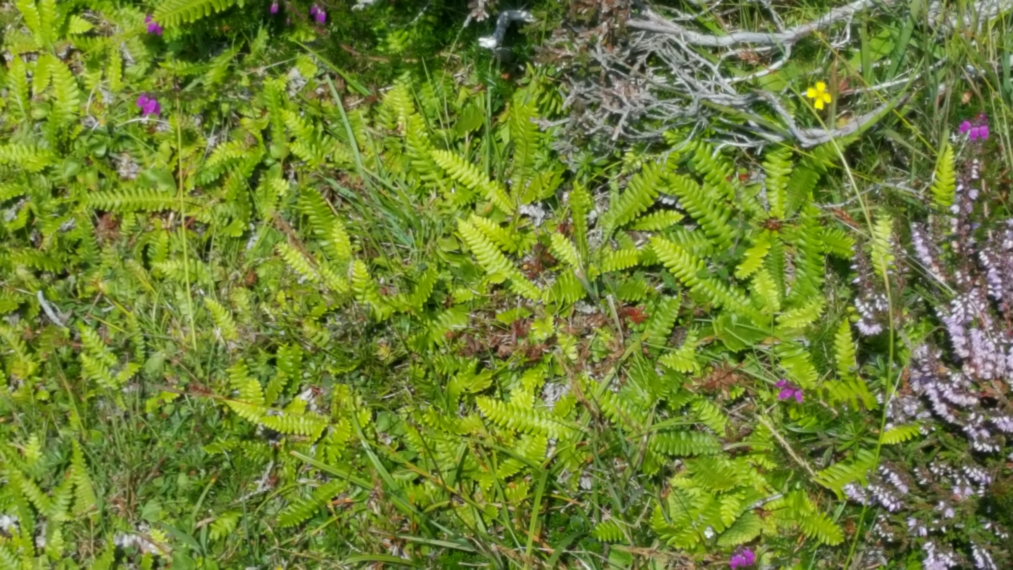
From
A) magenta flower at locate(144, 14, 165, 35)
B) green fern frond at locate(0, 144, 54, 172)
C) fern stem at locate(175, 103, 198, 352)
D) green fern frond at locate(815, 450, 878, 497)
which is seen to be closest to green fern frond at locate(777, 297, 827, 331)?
green fern frond at locate(815, 450, 878, 497)

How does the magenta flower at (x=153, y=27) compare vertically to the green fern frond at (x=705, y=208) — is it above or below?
above

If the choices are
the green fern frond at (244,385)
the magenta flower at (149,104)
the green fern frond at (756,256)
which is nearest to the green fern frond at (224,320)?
the green fern frond at (244,385)

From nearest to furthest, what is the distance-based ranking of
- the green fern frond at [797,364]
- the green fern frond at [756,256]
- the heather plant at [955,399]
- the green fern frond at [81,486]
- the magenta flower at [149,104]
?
the heather plant at [955,399], the green fern frond at [797,364], the green fern frond at [756,256], the green fern frond at [81,486], the magenta flower at [149,104]

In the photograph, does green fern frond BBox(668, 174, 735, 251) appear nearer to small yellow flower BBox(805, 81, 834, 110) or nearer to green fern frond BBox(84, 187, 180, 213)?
small yellow flower BBox(805, 81, 834, 110)

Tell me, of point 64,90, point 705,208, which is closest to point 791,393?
point 705,208

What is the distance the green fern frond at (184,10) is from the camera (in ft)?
11.8

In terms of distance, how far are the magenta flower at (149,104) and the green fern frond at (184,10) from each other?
48 cm

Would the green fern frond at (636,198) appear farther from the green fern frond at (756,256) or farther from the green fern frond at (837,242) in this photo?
the green fern frond at (837,242)

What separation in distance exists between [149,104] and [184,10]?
1.91ft

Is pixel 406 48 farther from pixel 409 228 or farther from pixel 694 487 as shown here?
pixel 694 487

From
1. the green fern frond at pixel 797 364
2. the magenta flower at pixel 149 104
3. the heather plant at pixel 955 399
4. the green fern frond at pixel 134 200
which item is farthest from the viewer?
the magenta flower at pixel 149 104

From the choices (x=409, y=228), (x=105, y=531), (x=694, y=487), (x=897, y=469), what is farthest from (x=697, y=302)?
(x=105, y=531)

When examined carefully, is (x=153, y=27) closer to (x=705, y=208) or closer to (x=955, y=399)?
(x=705, y=208)

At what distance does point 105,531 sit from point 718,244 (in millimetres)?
2602
